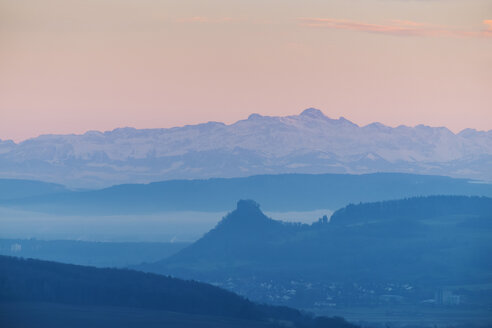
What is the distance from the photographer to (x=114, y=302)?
467ft

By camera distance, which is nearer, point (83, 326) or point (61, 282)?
point (83, 326)

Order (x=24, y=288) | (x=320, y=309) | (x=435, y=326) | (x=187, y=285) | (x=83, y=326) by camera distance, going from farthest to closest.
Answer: (x=320, y=309), (x=435, y=326), (x=187, y=285), (x=24, y=288), (x=83, y=326)

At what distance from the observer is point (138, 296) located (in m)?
146

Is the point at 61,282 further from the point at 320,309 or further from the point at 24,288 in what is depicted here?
the point at 320,309

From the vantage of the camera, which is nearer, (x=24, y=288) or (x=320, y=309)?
(x=24, y=288)

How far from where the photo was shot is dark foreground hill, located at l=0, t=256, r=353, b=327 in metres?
133

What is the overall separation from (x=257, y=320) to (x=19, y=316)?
20.7 m

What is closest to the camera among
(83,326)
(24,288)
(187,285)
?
(83,326)

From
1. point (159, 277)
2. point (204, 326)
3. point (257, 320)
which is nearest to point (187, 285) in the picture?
point (159, 277)

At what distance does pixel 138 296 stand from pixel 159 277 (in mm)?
14302

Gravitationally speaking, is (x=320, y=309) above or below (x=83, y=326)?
above

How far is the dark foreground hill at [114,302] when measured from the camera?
438 feet

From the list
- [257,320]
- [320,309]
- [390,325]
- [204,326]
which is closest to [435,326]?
[390,325]

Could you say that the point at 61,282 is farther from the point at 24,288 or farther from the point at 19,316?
the point at 19,316
